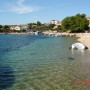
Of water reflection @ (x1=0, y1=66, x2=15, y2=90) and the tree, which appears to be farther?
the tree

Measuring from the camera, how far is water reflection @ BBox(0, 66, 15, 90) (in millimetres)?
20203

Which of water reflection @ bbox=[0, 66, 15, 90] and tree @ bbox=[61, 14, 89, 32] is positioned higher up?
tree @ bbox=[61, 14, 89, 32]

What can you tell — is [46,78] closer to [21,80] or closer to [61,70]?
[21,80]

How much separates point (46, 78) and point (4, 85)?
4.08 meters

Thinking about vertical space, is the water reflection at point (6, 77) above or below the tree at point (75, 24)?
below

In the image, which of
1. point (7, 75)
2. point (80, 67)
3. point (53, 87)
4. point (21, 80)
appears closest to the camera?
point (53, 87)

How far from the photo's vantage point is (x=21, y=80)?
2203cm

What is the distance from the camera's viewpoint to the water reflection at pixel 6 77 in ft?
66.3

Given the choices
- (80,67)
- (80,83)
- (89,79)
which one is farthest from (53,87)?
(80,67)

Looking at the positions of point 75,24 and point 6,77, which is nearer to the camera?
point 6,77

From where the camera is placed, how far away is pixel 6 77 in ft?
75.9

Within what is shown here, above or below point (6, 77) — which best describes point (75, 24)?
above

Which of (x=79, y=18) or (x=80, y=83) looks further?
(x=79, y=18)

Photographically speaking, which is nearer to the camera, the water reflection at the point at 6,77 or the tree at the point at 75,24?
the water reflection at the point at 6,77
